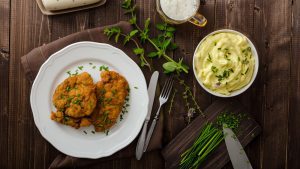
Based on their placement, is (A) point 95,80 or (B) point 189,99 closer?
(A) point 95,80

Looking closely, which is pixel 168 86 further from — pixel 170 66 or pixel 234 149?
pixel 234 149

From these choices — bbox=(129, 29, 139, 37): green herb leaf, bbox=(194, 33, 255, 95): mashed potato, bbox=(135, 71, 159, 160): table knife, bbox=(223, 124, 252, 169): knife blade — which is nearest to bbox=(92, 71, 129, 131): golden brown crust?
bbox=(135, 71, 159, 160): table knife

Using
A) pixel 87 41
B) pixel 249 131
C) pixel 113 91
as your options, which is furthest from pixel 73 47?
pixel 249 131

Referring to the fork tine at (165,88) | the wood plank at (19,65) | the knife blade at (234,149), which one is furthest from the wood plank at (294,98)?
the wood plank at (19,65)

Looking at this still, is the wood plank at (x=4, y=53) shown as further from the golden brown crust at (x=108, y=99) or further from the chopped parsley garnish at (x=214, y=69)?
the chopped parsley garnish at (x=214, y=69)

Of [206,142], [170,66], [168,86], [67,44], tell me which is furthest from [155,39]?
[206,142]

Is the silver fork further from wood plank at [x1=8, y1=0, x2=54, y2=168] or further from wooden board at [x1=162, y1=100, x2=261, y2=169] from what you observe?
wood plank at [x1=8, y1=0, x2=54, y2=168]
